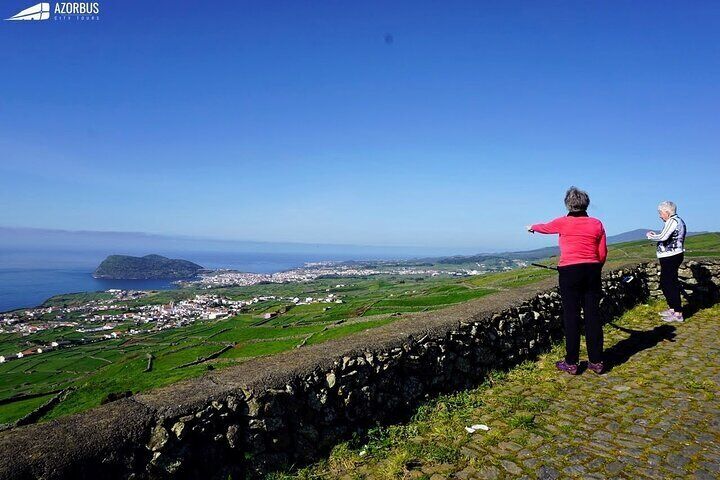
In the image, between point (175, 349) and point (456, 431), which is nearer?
point (456, 431)

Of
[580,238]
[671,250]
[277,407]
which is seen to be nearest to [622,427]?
[580,238]

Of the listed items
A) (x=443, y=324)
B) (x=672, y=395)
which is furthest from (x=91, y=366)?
(x=672, y=395)

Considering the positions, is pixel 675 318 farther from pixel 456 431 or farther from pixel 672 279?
pixel 456 431

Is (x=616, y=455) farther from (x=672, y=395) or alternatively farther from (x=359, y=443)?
(x=359, y=443)

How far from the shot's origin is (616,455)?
162 inches

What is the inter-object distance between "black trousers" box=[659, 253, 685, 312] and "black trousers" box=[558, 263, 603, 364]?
4.40 metres

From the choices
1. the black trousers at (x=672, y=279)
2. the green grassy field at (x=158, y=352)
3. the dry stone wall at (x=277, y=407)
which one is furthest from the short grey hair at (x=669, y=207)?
the green grassy field at (x=158, y=352)

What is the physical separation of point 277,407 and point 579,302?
5.04m

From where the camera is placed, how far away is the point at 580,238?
6.21 metres

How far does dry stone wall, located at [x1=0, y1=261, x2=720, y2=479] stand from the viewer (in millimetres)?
3090

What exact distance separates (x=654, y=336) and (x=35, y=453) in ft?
33.6

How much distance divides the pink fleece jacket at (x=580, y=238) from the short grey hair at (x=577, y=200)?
0.13 m

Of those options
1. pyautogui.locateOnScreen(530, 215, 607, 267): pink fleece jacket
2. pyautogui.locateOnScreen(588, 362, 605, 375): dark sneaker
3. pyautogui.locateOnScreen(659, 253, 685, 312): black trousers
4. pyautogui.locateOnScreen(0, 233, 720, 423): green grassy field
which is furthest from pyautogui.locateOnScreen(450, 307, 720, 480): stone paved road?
pyautogui.locateOnScreen(0, 233, 720, 423): green grassy field

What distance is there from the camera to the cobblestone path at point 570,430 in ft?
13.1
